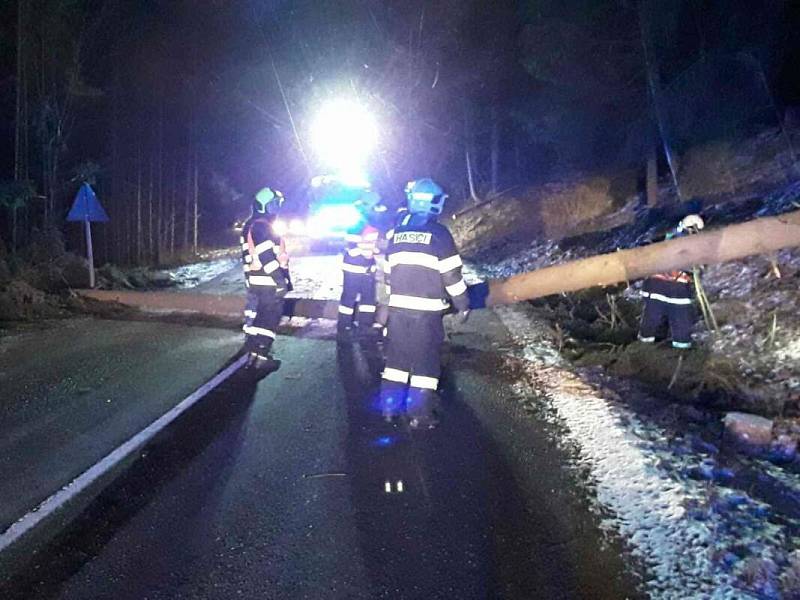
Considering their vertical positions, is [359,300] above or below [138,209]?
below

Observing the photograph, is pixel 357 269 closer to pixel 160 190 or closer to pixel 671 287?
pixel 671 287

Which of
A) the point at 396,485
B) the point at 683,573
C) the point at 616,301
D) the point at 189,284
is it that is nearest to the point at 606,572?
the point at 683,573

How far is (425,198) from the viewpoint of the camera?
17.1 ft

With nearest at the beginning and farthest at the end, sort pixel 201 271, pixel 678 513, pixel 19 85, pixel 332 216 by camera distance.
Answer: pixel 678 513 → pixel 19 85 → pixel 201 271 → pixel 332 216

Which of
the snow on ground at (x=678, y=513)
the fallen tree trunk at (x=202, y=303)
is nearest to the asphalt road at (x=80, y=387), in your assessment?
the fallen tree trunk at (x=202, y=303)

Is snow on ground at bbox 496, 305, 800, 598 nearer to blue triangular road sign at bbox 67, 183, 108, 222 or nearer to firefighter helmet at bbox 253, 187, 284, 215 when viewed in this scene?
firefighter helmet at bbox 253, 187, 284, 215

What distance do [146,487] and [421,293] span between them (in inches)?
95.1

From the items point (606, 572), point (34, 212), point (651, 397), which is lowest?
point (606, 572)

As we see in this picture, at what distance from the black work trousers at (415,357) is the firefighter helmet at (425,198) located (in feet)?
2.67

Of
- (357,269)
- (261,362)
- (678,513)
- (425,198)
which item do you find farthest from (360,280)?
(678,513)

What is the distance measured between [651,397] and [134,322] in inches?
278

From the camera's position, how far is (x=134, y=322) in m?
9.48

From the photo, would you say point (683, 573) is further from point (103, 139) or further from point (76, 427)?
point (103, 139)

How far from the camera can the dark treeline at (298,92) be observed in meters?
14.0
